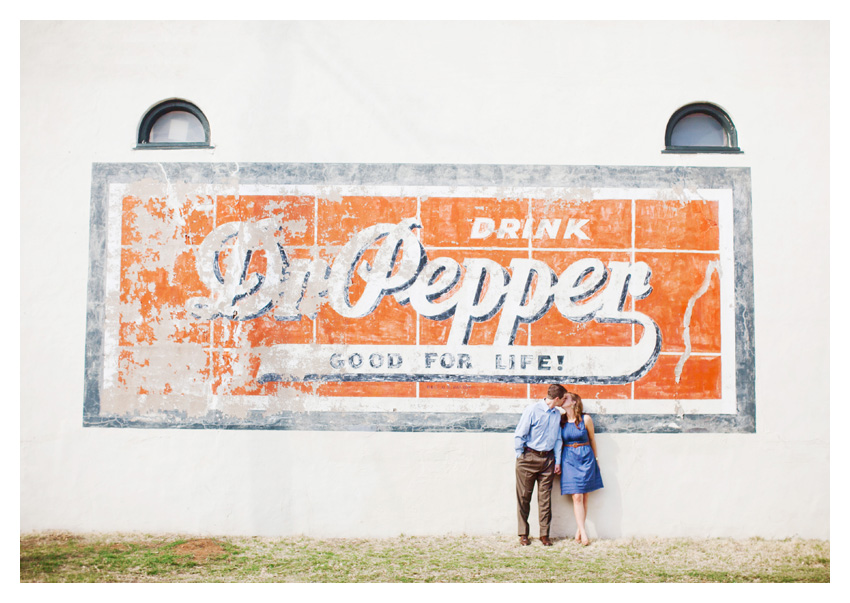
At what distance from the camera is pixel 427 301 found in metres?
6.12

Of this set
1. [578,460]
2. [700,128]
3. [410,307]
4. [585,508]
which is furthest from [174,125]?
[585,508]

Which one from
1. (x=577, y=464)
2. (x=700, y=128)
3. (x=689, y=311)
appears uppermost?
(x=700, y=128)

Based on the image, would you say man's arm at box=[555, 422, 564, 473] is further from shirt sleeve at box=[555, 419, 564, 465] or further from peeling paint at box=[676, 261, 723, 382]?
peeling paint at box=[676, 261, 723, 382]

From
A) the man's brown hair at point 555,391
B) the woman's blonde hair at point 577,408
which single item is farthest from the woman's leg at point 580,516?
the man's brown hair at point 555,391

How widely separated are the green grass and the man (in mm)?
268

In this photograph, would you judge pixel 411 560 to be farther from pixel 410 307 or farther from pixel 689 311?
pixel 689 311

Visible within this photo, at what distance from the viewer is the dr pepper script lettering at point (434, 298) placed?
6.08 m

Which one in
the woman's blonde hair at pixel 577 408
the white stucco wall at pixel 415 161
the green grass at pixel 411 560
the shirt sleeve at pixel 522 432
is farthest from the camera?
the white stucco wall at pixel 415 161

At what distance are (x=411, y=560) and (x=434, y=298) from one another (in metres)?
2.49

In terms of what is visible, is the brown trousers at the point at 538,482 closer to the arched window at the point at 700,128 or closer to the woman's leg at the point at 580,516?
the woman's leg at the point at 580,516

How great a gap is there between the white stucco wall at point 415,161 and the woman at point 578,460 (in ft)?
0.67

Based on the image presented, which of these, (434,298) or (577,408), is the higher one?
(434,298)

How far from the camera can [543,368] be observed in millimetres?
6070

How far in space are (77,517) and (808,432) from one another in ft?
24.3
